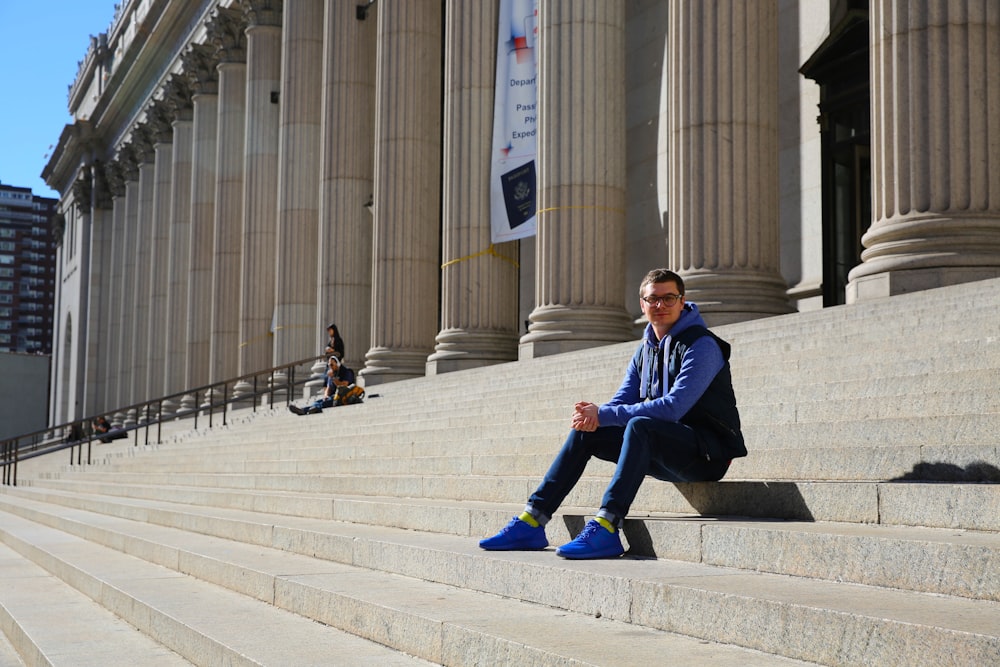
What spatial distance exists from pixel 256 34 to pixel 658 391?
107 feet

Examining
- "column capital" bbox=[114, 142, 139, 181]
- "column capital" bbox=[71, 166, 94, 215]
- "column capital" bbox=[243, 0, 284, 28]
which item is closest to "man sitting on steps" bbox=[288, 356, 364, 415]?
"column capital" bbox=[243, 0, 284, 28]

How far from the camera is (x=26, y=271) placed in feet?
556

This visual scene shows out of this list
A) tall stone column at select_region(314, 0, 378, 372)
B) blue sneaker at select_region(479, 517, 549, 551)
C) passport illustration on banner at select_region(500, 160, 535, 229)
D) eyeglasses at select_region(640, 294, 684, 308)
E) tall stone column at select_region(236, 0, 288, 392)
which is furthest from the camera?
tall stone column at select_region(236, 0, 288, 392)

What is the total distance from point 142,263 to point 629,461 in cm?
4907

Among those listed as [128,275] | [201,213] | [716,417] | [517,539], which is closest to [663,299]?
[716,417]

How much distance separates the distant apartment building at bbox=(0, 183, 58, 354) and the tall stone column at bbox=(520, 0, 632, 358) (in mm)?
152515

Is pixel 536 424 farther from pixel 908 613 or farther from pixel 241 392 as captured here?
pixel 241 392

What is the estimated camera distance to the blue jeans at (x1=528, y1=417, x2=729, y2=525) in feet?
19.7

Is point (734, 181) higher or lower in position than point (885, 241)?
higher

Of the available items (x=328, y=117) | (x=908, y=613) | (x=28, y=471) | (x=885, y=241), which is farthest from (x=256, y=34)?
(x=908, y=613)

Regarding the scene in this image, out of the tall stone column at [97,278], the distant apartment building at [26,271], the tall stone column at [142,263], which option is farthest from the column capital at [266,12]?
the distant apartment building at [26,271]

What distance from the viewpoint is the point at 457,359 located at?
74.6ft

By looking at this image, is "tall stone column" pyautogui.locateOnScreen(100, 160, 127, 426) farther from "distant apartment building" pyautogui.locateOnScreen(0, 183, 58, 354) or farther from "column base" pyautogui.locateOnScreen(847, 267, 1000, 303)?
"distant apartment building" pyautogui.locateOnScreen(0, 183, 58, 354)

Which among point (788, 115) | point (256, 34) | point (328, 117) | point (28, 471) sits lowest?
point (28, 471)
